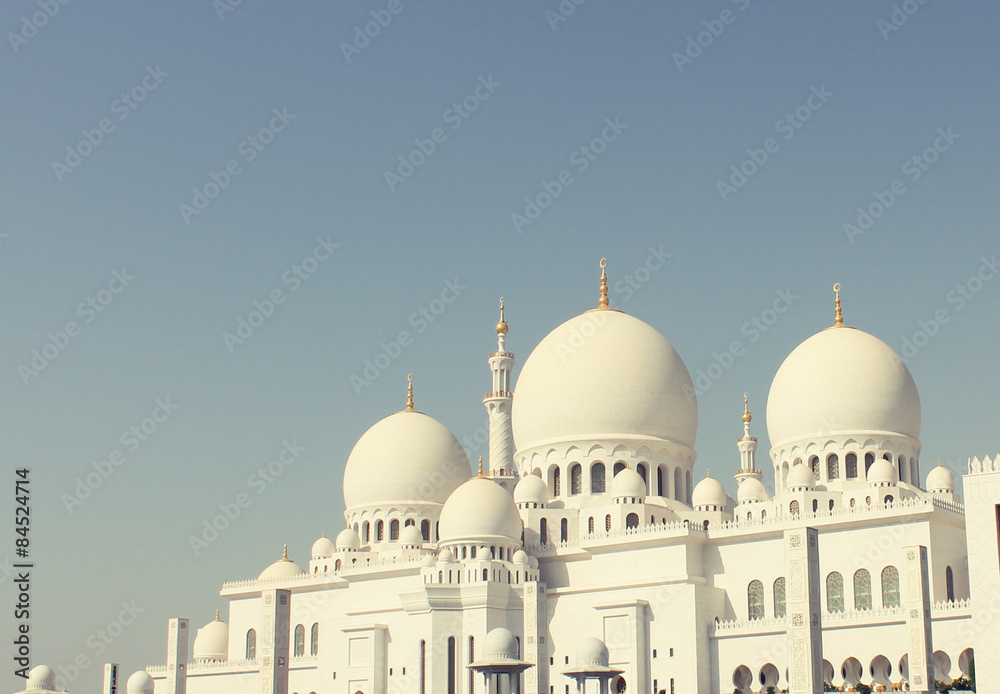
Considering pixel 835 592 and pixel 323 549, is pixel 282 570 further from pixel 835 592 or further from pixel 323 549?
pixel 835 592

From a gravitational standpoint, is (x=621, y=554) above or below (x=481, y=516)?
below

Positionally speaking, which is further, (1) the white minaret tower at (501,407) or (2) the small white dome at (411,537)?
(1) the white minaret tower at (501,407)

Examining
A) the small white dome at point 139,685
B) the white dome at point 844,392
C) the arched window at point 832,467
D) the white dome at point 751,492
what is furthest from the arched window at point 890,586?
the small white dome at point 139,685

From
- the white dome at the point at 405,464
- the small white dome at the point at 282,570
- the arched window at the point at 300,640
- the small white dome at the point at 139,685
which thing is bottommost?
the small white dome at the point at 139,685

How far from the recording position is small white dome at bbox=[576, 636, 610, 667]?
118 feet

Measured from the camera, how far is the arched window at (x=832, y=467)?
47.6m

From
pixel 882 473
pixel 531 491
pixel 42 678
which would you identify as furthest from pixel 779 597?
pixel 42 678

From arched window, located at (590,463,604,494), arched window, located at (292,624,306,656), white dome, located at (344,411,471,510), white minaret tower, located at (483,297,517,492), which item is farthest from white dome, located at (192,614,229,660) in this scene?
arched window, located at (590,463,604,494)

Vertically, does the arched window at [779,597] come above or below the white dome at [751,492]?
below

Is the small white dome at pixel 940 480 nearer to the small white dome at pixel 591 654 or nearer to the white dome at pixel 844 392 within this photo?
the white dome at pixel 844 392

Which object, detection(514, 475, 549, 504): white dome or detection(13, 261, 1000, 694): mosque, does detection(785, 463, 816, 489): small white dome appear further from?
detection(514, 475, 549, 504): white dome

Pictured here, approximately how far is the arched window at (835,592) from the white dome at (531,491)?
11.4 m

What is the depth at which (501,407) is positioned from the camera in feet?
179

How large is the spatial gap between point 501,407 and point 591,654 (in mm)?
19549
